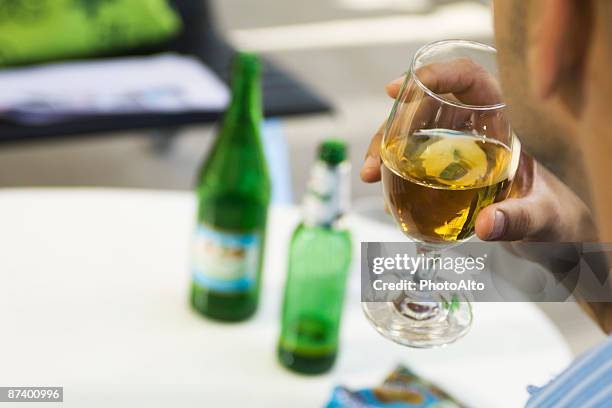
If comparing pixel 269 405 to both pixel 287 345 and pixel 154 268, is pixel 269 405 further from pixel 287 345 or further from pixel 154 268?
pixel 154 268

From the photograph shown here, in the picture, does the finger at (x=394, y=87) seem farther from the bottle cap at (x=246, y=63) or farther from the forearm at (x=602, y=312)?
the bottle cap at (x=246, y=63)

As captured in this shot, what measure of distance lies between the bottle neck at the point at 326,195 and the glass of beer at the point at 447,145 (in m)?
0.31

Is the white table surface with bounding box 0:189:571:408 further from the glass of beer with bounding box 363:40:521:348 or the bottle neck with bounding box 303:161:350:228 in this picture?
the glass of beer with bounding box 363:40:521:348

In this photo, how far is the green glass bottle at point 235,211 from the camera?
44.4 inches

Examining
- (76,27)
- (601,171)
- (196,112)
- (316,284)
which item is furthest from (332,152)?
(76,27)

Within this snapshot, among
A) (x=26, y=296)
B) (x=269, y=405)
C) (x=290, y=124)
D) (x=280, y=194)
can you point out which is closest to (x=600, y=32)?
(x=269, y=405)

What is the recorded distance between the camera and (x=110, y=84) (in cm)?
235

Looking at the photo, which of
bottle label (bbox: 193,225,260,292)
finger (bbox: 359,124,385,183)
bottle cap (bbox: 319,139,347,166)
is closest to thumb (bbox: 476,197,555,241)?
finger (bbox: 359,124,385,183)

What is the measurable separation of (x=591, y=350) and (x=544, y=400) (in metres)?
0.06

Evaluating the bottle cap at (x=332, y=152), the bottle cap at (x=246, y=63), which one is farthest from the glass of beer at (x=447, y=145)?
the bottle cap at (x=246, y=63)

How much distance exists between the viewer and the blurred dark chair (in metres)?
2.12

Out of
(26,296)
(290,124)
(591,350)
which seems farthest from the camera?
(290,124)

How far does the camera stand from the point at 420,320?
776 mm

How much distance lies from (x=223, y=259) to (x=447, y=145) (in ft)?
1.61
